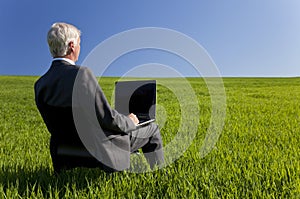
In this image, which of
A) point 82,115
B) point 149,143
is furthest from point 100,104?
point 149,143

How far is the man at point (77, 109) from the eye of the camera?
2668mm

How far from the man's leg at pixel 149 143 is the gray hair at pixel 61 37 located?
1.17 meters

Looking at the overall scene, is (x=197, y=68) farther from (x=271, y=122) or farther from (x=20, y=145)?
(x=271, y=122)

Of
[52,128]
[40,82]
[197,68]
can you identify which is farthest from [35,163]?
[197,68]

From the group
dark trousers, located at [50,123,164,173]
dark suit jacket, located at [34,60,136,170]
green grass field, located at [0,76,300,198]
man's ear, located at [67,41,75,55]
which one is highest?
man's ear, located at [67,41,75,55]

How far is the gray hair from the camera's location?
276 centimetres

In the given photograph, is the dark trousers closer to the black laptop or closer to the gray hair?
the black laptop

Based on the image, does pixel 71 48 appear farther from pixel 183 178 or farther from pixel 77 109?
pixel 183 178

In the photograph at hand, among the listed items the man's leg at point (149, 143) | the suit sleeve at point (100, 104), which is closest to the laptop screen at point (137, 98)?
the man's leg at point (149, 143)

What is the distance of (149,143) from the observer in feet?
12.1

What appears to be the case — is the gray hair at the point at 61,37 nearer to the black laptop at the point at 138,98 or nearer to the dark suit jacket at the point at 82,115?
the dark suit jacket at the point at 82,115

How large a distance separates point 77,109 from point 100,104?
23 centimetres

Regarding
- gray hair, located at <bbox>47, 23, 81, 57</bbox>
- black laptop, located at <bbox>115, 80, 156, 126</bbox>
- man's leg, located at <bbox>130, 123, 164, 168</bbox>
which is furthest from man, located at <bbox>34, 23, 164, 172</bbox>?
black laptop, located at <bbox>115, 80, 156, 126</bbox>

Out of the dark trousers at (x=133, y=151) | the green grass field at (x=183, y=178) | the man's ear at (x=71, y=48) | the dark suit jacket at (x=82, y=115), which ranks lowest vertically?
the green grass field at (x=183, y=178)
